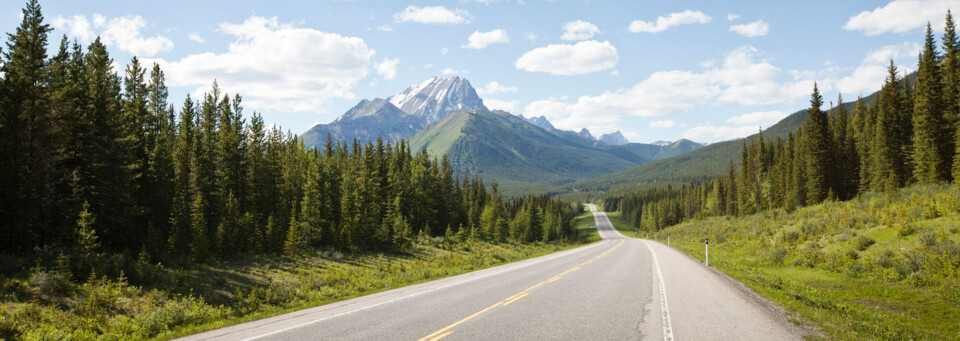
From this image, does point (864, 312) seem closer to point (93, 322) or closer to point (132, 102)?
point (93, 322)

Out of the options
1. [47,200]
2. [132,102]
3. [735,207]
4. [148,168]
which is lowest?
[735,207]

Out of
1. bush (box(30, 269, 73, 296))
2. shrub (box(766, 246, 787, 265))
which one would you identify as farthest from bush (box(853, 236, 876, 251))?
bush (box(30, 269, 73, 296))

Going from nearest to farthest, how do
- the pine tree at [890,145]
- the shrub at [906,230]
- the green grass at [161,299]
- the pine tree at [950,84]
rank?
the green grass at [161,299] → the shrub at [906,230] → the pine tree at [950,84] → the pine tree at [890,145]

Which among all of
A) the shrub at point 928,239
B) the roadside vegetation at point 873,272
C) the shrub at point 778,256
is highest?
the shrub at point 928,239

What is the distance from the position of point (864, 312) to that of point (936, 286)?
469 cm

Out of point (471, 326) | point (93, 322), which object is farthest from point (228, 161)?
point (471, 326)

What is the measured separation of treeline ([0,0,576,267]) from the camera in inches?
829

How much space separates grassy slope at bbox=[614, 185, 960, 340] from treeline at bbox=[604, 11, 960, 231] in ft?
59.9

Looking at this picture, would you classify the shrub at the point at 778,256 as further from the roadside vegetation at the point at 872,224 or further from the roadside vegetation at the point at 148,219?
the roadside vegetation at the point at 148,219

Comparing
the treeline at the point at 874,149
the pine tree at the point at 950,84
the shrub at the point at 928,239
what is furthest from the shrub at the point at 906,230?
the pine tree at the point at 950,84

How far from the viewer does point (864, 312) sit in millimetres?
11055

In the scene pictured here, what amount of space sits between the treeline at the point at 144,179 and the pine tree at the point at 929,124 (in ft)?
183

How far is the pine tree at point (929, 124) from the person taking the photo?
3891 centimetres

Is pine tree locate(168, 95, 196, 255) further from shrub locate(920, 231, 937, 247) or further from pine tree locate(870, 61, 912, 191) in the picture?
pine tree locate(870, 61, 912, 191)
